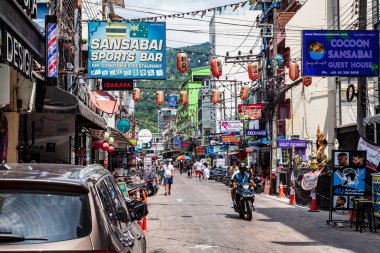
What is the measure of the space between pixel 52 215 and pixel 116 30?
1595 cm

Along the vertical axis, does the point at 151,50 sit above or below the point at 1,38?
above

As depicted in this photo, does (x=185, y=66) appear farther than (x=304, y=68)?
Yes

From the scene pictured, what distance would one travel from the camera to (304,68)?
1656 cm

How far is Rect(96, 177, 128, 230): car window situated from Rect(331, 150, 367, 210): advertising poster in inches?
415

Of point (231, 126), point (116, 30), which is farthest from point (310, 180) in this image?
point (231, 126)

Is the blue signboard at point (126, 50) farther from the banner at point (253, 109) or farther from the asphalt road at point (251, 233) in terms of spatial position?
the banner at point (253, 109)

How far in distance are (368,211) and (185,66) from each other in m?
13.8

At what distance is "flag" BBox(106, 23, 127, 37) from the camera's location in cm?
1939

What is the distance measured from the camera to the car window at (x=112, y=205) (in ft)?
15.2

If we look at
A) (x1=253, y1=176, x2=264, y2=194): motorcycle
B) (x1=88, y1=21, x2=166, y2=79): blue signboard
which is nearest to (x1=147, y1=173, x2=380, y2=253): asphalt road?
(x1=88, y1=21, x2=166, y2=79): blue signboard

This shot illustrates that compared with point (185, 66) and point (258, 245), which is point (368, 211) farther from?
point (185, 66)

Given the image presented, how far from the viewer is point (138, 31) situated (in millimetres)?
19516

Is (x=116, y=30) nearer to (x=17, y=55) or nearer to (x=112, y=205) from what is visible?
(x=17, y=55)

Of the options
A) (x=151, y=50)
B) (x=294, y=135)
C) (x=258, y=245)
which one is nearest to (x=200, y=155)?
(x=294, y=135)
